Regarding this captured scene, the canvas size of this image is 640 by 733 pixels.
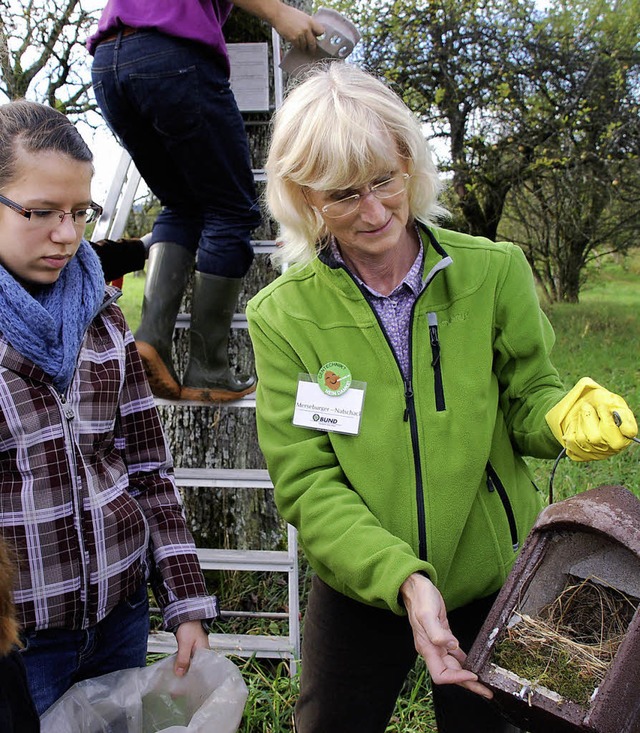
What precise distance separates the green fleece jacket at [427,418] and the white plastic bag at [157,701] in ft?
0.98

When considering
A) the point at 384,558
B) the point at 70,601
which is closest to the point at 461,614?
the point at 384,558

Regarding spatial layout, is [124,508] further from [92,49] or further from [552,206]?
[552,206]

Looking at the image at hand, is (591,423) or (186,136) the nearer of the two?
(591,423)

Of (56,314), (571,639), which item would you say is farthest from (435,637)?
(56,314)

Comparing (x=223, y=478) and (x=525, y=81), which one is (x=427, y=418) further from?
Answer: (x=525, y=81)

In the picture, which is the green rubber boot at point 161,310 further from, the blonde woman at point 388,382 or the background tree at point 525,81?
the background tree at point 525,81

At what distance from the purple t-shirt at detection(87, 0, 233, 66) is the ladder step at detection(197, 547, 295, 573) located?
161 cm

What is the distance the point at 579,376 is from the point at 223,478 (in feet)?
13.2

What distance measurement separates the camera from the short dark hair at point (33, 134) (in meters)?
1.41

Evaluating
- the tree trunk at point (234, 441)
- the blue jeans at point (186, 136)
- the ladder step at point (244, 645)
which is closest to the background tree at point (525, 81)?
the tree trunk at point (234, 441)

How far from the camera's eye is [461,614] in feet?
5.49

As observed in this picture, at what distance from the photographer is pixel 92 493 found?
4.84 ft

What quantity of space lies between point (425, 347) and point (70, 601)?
0.82 metres

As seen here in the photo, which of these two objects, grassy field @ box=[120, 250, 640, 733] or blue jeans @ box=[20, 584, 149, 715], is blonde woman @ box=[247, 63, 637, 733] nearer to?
blue jeans @ box=[20, 584, 149, 715]
